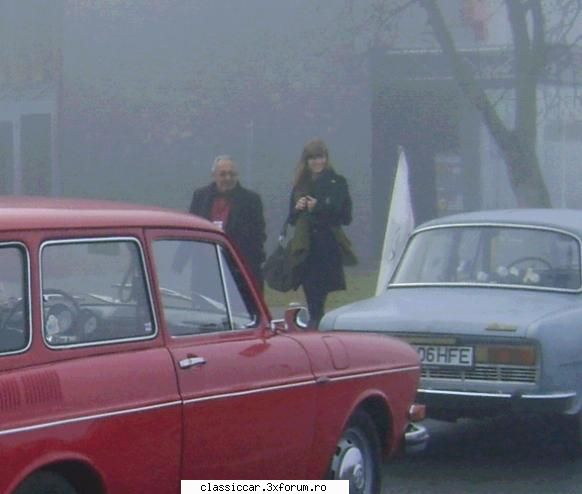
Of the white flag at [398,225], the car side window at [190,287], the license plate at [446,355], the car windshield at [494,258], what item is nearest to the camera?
the car side window at [190,287]

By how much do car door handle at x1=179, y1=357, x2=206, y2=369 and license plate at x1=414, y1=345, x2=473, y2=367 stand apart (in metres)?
2.79

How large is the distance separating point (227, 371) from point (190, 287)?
0.38 meters

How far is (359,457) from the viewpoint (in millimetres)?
6492

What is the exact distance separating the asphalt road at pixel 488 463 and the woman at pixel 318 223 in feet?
6.13

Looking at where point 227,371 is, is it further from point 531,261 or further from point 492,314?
point 531,261

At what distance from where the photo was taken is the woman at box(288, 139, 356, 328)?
10914 mm

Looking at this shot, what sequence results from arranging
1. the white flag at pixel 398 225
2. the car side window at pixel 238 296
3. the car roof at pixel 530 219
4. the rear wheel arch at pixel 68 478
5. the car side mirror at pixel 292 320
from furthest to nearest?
the white flag at pixel 398 225 < the car roof at pixel 530 219 < the car side mirror at pixel 292 320 < the car side window at pixel 238 296 < the rear wheel arch at pixel 68 478

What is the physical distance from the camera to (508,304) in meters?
8.32

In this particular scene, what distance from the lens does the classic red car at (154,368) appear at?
468 centimetres

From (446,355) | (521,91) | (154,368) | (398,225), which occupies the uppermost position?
(521,91)

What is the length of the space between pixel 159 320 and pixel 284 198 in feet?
66.1

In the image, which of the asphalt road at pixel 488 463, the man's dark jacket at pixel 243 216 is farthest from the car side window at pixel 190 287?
the man's dark jacket at pixel 243 216

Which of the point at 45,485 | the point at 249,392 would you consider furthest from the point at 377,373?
the point at 45,485

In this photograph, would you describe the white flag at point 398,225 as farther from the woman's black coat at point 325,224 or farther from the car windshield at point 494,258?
the car windshield at point 494,258
